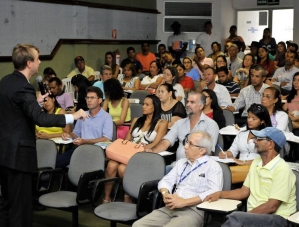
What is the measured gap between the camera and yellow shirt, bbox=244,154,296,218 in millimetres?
4277

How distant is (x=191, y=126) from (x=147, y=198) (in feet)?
4.11

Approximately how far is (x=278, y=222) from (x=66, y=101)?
195 inches

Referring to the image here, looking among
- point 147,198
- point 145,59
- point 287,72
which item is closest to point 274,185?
point 147,198

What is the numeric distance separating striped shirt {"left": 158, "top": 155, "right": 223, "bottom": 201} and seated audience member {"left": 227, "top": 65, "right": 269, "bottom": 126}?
295 centimetres

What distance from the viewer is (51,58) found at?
38.0 ft

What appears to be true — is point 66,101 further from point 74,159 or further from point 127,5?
point 127,5

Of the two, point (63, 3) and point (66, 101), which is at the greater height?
point (63, 3)

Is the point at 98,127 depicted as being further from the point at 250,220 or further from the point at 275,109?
the point at 250,220

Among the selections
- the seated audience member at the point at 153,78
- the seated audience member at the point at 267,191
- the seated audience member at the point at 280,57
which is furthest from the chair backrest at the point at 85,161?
the seated audience member at the point at 280,57

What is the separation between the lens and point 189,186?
Answer: 15.7ft

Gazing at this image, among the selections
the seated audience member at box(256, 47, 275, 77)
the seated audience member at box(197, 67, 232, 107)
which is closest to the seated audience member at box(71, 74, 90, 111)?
the seated audience member at box(197, 67, 232, 107)

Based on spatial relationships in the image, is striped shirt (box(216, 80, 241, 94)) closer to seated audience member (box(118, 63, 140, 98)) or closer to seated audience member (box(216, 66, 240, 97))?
seated audience member (box(216, 66, 240, 97))

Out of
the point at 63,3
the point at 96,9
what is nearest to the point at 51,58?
the point at 63,3

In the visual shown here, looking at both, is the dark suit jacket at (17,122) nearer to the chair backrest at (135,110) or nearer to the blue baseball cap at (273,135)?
the blue baseball cap at (273,135)
